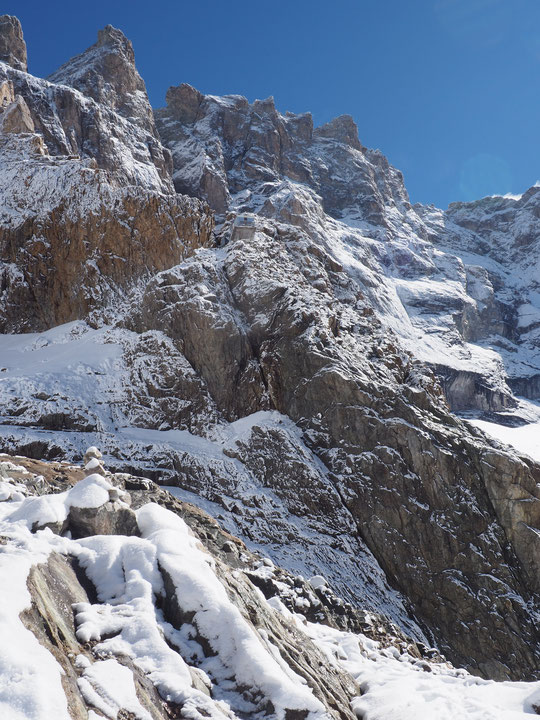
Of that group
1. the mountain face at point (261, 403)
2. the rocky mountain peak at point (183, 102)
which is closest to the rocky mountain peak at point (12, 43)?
the mountain face at point (261, 403)

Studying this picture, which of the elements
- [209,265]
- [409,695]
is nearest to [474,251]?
[209,265]

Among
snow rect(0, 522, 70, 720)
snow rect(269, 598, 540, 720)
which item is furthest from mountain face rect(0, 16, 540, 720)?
snow rect(0, 522, 70, 720)

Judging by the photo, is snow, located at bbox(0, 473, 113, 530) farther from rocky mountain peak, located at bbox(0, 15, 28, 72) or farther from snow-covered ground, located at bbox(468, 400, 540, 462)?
rocky mountain peak, located at bbox(0, 15, 28, 72)

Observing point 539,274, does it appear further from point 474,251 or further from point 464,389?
point 464,389

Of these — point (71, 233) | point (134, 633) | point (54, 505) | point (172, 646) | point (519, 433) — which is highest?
point (71, 233)

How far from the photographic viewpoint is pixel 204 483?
30.5 meters

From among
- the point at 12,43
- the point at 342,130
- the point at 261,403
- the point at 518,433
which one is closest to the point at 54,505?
Answer: the point at 261,403

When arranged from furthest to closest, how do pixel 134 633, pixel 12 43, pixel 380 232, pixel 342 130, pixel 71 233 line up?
pixel 342 130
pixel 380 232
pixel 12 43
pixel 71 233
pixel 134 633

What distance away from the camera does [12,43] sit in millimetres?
83812

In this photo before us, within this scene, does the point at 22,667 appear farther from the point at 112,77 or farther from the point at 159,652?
the point at 112,77

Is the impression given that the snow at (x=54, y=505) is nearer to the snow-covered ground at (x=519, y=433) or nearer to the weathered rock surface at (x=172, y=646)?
the weathered rock surface at (x=172, y=646)

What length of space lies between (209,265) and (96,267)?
9790 millimetres

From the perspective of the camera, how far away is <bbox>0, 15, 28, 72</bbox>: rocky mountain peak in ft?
271

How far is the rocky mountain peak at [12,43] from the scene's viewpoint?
3253 inches
